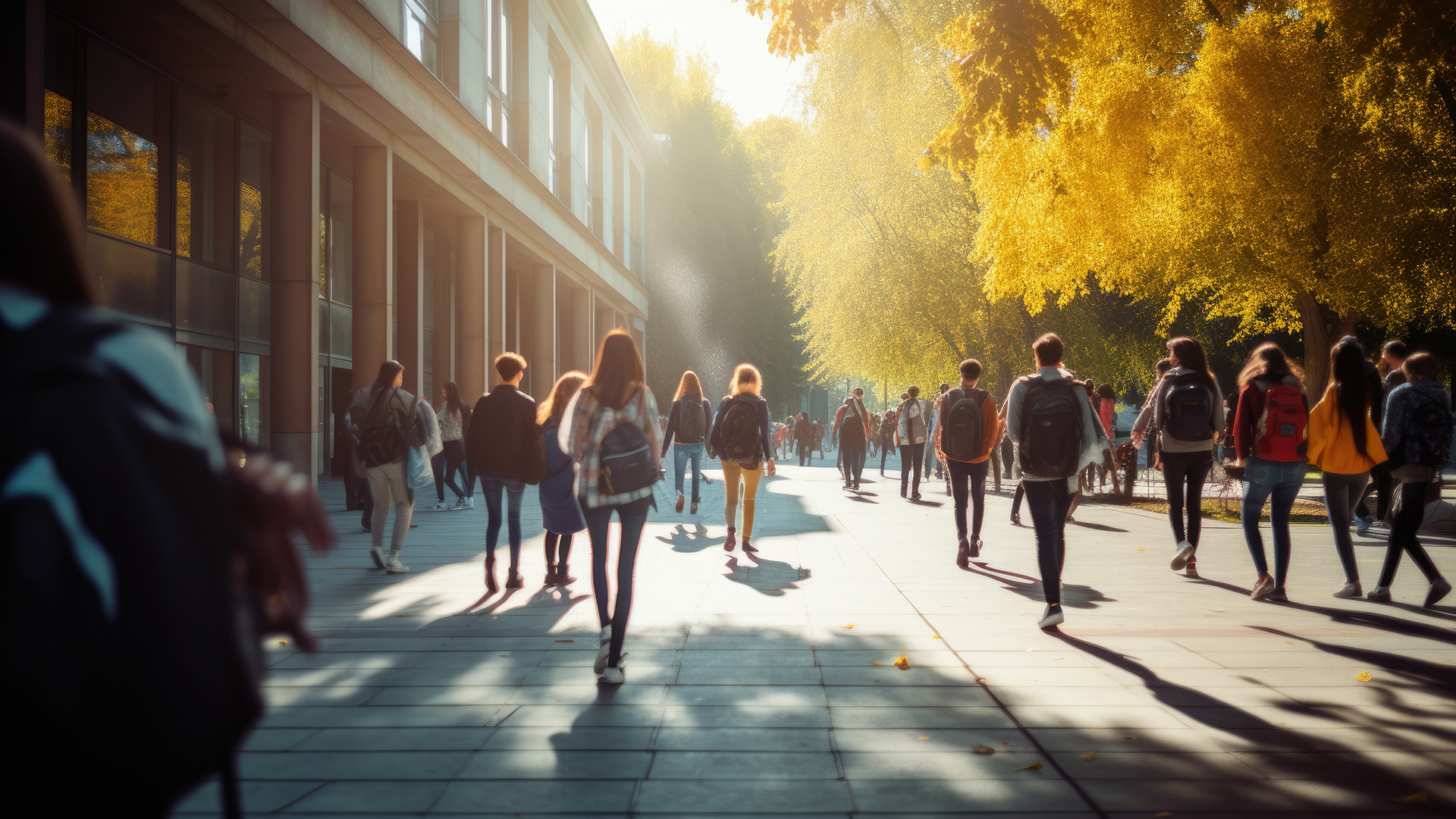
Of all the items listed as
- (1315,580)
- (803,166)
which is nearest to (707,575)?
(1315,580)

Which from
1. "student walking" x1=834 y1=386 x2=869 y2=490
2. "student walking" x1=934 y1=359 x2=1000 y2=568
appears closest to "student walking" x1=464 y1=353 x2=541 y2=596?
"student walking" x1=934 y1=359 x2=1000 y2=568

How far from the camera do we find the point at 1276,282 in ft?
43.5

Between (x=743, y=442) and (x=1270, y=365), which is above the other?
(x=1270, y=365)

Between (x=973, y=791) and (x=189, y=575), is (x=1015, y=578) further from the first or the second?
(x=189, y=575)

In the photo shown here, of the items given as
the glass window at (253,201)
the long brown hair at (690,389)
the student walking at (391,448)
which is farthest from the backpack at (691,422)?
the glass window at (253,201)

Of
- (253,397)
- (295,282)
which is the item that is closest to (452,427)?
(295,282)

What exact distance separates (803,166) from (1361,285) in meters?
13.8

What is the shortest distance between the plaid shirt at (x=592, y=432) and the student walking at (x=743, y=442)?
4.37 metres

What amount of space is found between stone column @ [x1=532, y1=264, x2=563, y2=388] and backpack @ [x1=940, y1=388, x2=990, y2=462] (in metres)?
18.2

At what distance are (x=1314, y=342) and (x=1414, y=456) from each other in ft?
28.6

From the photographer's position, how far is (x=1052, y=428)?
6.37 meters

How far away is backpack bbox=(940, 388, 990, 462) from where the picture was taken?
929cm

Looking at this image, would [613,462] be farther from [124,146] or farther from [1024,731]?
[124,146]

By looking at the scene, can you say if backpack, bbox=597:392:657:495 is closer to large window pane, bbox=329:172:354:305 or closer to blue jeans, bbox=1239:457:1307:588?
blue jeans, bbox=1239:457:1307:588
